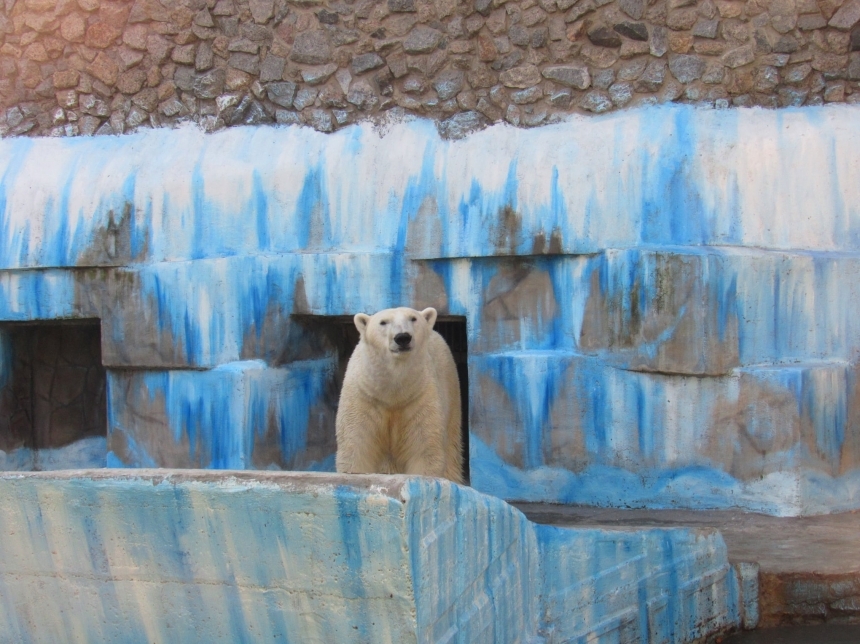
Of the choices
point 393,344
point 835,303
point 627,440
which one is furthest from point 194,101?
point 835,303

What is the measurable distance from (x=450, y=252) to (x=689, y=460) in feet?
6.01

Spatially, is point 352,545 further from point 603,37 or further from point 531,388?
point 603,37

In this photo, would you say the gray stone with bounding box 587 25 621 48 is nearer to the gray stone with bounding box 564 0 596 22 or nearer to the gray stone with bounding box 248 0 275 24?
the gray stone with bounding box 564 0 596 22

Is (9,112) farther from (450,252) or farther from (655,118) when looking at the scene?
(655,118)

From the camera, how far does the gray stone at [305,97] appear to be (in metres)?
6.47

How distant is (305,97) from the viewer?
21.3 feet

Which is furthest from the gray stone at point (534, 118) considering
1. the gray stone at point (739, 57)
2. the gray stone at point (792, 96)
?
the gray stone at point (792, 96)

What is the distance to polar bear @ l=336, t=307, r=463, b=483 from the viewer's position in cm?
508

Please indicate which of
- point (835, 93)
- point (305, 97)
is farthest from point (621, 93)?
point (305, 97)

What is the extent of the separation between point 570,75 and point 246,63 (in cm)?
211

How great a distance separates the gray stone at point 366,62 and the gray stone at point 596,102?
1.30m

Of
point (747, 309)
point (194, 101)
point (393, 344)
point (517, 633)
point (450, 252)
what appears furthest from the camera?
point (194, 101)

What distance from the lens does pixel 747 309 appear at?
5.52 m

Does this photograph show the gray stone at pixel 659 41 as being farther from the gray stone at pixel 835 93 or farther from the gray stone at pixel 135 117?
the gray stone at pixel 135 117
